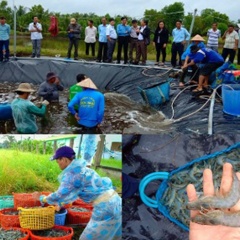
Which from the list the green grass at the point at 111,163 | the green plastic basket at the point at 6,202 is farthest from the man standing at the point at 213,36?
the green plastic basket at the point at 6,202

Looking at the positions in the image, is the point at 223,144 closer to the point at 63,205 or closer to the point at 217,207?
the point at 63,205

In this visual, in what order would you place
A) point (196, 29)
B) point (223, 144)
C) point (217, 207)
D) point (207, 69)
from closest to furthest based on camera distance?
1. point (217, 207)
2. point (223, 144)
3. point (207, 69)
4. point (196, 29)

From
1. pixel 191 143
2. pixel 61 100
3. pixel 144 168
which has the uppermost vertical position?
pixel 191 143

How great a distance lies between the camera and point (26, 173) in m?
3.50

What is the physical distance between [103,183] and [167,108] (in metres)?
5.70

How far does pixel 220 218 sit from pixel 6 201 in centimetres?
231

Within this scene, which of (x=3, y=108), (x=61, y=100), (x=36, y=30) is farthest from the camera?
(x=36, y=30)

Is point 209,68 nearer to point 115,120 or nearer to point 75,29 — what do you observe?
point 115,120

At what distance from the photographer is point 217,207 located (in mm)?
1668

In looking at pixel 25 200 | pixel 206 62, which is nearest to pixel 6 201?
pixel 25 200

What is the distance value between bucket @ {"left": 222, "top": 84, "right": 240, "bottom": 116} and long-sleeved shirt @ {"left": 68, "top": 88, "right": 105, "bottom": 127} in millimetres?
2367

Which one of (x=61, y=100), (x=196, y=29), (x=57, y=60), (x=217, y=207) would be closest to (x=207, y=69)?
(x=61, y=100)

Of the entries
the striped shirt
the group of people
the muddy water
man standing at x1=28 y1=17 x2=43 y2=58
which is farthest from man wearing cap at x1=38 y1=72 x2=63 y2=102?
the striped shirt

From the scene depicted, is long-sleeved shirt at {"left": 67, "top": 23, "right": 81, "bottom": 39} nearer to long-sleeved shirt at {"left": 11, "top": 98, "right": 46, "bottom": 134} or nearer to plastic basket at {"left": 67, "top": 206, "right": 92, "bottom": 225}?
long-sleeved shirt at {"left": 11, "top": 98, "right": 46, "bottom": 134}
